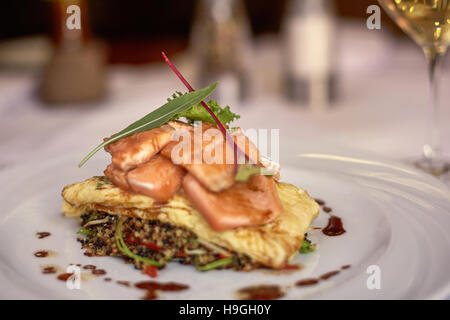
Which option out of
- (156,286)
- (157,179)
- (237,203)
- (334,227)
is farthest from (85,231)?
(334,227)

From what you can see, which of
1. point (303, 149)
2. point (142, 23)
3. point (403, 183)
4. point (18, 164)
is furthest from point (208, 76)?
point (142, 23)

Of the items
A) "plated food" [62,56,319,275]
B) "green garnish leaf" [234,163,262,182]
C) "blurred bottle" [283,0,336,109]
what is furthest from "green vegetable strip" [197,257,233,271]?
"blurred bottle" [283,0,336,109]

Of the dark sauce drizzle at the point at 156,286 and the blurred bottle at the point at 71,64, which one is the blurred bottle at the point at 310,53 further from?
the dark sauce drizzle at the point at 156,286

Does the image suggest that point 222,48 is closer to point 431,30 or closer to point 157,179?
point 431,30

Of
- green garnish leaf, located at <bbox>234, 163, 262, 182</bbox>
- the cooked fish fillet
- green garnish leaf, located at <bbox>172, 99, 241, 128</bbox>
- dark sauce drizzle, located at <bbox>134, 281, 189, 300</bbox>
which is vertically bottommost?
dark sauce drizzle, located at <bbox>134, 281, 189, 300</bbox>

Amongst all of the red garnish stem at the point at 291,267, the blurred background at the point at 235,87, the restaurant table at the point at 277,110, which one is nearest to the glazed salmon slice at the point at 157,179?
the red garnish stem at the point at 291,267

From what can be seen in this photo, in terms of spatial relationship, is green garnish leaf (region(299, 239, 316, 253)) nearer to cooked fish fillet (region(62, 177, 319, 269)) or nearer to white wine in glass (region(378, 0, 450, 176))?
cooked fish fillet (region(62, 177, 319, 269))
